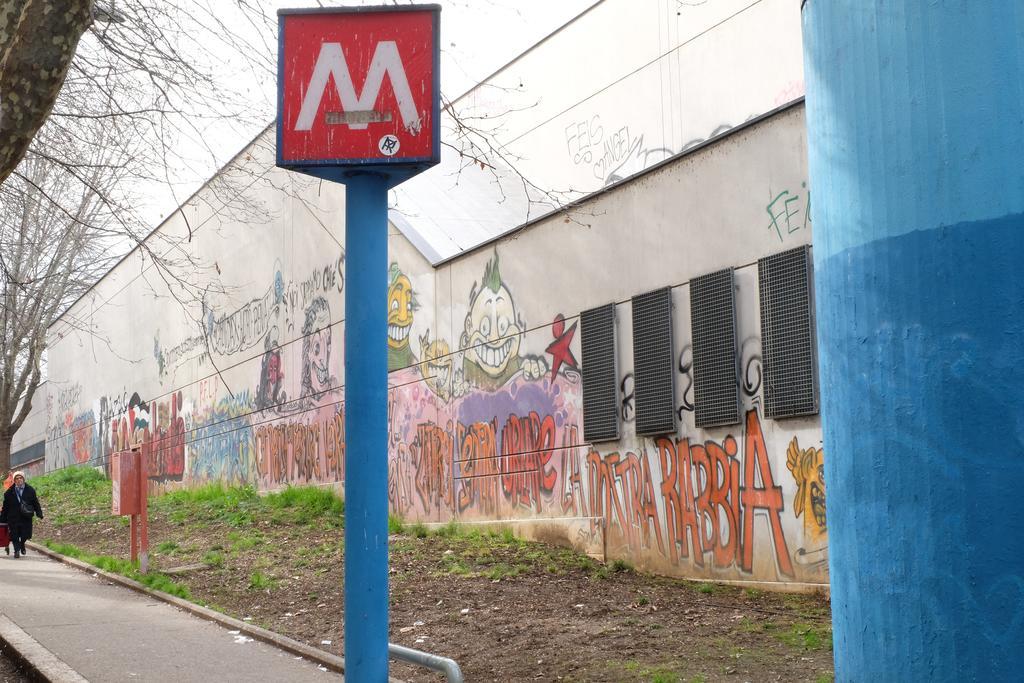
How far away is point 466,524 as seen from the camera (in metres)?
15.2

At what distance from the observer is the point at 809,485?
9.80 m

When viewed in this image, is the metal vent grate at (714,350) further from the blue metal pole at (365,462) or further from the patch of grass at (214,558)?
the blue metal pole at (365,462)

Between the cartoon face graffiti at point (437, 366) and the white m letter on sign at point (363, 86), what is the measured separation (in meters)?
11.8

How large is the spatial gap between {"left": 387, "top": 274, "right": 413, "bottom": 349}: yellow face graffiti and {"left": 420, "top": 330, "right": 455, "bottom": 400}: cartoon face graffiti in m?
0.62

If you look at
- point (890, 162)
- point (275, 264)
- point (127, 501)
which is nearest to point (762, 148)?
point (890, 162)

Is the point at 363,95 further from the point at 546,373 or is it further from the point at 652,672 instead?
the point at 546,373

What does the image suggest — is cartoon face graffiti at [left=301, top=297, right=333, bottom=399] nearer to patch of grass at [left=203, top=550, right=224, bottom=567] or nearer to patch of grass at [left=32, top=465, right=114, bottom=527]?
patch of grass at [left=32, top=465, right=114, bottom=527]

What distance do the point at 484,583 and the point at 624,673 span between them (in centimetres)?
393

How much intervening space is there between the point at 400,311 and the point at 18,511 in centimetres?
669

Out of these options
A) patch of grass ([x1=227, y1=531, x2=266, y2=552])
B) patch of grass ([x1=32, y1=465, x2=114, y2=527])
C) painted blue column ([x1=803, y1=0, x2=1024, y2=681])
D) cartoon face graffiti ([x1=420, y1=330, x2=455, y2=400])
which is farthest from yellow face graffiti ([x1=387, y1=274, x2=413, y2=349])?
painted blue column ([x1=803, y1=0, x2=1024, y2=681])

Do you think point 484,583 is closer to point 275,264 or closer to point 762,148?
point 762,148

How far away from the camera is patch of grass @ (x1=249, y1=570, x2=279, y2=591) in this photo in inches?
485

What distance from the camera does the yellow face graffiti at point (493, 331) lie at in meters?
14.7

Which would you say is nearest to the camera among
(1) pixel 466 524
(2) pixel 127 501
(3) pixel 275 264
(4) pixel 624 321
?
(4) pixel 624 321
